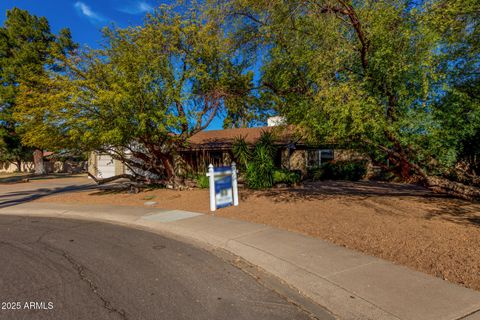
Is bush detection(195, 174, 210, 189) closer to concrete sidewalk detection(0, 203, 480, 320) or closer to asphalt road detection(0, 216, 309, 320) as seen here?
concrete sidewalk detection(0, 203, 480, 320)

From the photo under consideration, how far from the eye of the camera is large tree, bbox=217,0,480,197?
7160 mm

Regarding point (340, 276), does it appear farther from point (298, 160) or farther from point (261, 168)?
point (298, 160)

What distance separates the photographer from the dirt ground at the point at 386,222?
5074mm

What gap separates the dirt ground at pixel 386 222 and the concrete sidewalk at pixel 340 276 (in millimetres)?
471

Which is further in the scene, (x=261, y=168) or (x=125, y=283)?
(x=261, y=168)

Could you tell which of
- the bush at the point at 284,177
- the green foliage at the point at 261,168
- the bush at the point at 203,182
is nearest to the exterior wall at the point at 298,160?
the bush at the point at 284,177

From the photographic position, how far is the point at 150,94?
11.9 meters

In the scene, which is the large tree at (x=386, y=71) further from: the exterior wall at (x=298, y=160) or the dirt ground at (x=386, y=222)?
the exterior wall at (x=298, y=160)

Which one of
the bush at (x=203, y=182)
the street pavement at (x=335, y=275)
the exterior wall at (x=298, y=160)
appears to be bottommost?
the street pavement at (x=335, y=275)

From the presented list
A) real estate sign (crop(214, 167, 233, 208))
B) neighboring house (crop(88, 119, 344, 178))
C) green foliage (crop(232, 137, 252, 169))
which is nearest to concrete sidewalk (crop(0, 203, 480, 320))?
real estate sign (crop(214, 167, 233, 208))

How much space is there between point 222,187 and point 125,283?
604 cm

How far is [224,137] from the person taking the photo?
22.7 m

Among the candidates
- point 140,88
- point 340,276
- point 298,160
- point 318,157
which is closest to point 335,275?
point 340,276

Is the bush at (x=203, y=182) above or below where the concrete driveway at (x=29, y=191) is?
above
